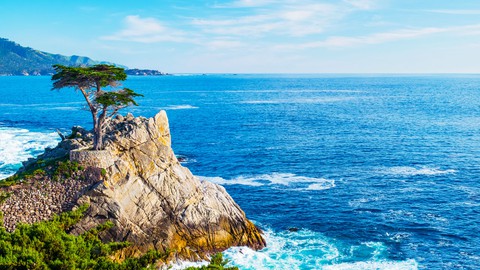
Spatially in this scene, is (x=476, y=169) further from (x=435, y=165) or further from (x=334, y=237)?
(x=334, y=237)

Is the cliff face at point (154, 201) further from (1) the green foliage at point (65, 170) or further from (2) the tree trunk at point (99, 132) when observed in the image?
(2) the tree trunk at point (99, 132)

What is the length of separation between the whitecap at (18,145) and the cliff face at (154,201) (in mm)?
31027

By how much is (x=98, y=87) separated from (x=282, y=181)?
107 feet

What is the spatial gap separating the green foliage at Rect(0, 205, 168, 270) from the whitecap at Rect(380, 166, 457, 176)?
52121 millimetres

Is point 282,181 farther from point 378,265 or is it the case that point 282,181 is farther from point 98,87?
point 98,87

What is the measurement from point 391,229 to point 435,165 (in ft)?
98.0

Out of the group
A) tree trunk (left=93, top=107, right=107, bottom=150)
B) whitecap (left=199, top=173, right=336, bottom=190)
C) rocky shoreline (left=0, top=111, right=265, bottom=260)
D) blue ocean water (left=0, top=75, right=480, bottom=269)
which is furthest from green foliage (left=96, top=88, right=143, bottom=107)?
whitecap (left=199, top=173, right=336, bottom=190)

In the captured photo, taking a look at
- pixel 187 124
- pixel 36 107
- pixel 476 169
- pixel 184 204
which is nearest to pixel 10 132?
pixel 187 124

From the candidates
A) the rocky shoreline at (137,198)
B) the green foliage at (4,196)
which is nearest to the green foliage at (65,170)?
the rocky shoreline at (137,198)

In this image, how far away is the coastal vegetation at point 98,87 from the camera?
45.9 metres

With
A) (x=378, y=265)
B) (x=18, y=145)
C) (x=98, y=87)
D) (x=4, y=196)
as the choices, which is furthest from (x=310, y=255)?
(x=18, y=145)

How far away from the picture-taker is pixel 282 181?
226 feet

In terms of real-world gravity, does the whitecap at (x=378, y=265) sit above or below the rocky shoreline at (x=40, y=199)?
below

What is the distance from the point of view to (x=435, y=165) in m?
76.0
